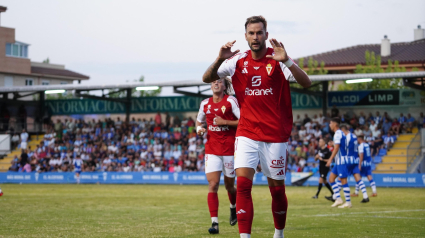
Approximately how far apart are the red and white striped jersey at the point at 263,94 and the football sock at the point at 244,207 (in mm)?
586

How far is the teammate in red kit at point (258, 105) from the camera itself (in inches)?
266

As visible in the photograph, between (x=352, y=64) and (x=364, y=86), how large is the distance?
353 cm

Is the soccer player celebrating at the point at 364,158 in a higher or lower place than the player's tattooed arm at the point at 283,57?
lower

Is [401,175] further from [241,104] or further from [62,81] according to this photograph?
[62,81]

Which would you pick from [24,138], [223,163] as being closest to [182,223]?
[223,163]

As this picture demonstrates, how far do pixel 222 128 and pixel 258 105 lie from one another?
139 inches

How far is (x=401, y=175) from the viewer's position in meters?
27.9

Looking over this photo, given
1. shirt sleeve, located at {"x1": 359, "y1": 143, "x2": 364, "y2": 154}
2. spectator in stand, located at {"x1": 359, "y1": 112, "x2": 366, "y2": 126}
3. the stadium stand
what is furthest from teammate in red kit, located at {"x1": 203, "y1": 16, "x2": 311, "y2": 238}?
spectator in stand, located at {"x1": 359, "y1": 112, "x2": 366, "y2": 126}

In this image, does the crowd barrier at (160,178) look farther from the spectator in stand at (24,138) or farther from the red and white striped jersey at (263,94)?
the red and white striped jersey at (263,94)

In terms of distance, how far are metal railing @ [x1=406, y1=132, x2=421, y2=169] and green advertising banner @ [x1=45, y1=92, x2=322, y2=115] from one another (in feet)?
24.7

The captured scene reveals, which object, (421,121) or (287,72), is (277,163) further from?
(421,121)

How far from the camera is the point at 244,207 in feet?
21.8

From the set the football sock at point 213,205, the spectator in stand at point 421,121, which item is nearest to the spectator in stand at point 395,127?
the spectator in stand at point 421,121

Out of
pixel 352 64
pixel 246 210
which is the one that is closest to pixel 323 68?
pixel 352 64
